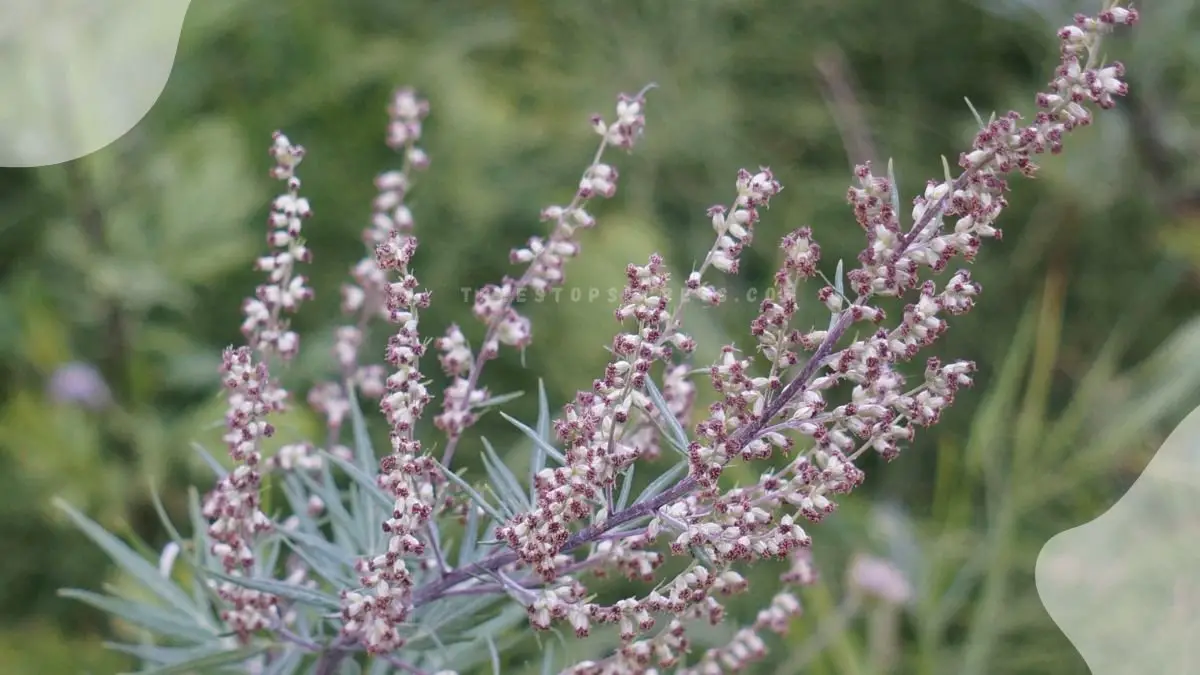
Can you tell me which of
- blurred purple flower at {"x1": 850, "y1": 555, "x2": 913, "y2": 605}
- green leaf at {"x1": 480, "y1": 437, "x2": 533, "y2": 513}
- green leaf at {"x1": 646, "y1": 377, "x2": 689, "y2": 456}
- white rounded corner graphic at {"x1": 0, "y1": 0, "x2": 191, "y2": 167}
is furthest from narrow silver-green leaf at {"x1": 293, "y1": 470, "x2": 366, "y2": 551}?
blurred purple flower at {"x1": 850, "y1": 555, "x2": 913, "y2": 605}

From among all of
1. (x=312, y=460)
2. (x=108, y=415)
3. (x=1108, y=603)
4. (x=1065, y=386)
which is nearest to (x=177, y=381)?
(x=108, y=415)

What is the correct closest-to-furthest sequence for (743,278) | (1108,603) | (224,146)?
(1108,603), (224,146), (743,278)

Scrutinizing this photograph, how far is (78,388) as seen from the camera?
1.25 metres

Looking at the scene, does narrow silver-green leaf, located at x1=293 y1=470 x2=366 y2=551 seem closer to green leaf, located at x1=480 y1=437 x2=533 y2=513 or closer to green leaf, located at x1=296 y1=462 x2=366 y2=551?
green leaf, located at x1=296 y1=462 x2=366 y2=551

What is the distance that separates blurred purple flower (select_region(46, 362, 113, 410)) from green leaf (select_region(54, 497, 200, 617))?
26.1 inches

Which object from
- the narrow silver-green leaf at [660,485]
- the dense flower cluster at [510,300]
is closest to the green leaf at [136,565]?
the dense flower cluster at [510,300]

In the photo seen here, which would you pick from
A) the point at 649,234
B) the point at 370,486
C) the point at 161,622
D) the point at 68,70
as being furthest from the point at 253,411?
the point at 649,234

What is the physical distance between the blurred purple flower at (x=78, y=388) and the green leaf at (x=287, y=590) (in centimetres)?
81

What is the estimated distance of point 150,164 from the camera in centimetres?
133

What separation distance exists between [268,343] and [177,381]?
750 millimetres

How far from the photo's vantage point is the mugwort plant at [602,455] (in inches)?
17.7

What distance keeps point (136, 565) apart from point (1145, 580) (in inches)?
32.7

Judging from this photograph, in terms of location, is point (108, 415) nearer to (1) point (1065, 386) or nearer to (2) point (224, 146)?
(2) point (224, 146)

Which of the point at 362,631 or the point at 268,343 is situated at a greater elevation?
the point at 268,343
